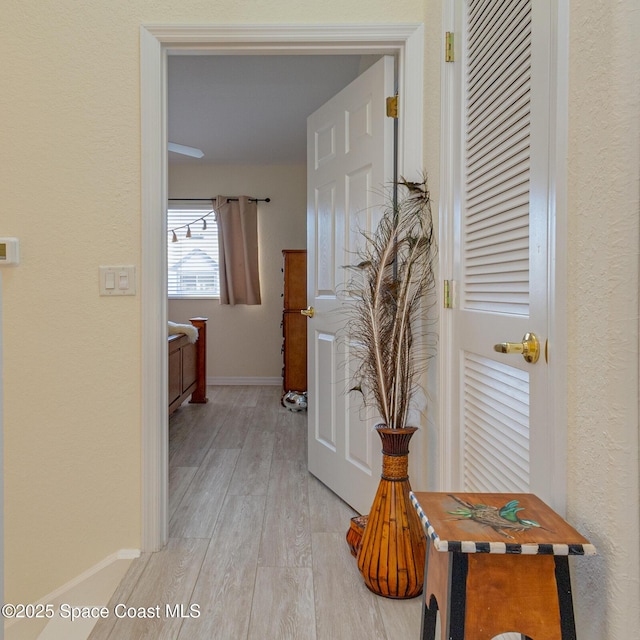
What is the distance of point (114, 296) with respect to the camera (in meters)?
2.09

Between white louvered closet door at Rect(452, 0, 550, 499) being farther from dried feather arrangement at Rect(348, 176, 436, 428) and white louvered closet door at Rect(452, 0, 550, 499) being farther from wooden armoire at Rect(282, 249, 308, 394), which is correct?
wooden armoire at Rect(282, 249, 308, 394)

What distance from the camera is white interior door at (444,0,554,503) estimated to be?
3.83 feet

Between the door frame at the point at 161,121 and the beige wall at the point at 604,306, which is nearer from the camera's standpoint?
the beige wall at the point at 604,306

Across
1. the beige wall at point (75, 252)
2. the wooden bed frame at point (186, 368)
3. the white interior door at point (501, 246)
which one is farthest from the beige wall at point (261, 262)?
the white interior door at point (501, 246)

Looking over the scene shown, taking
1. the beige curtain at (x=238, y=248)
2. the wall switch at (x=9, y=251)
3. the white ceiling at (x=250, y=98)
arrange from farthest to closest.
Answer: the beige curtain at (x=238, y=248)
the white ceiling at (x=250, y=98)
the wall switch at (x=9, y=251)

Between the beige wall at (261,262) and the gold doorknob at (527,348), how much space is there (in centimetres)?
522

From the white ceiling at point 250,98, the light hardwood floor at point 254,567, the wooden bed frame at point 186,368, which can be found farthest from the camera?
the wooden bed frame at point 186,368

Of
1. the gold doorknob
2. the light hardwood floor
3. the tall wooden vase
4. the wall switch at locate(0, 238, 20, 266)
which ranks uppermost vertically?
the wall switch at locate(0, 238, 20, 266)

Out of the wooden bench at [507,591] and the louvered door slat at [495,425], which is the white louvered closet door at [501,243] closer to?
the louvered door slat at [495,425]

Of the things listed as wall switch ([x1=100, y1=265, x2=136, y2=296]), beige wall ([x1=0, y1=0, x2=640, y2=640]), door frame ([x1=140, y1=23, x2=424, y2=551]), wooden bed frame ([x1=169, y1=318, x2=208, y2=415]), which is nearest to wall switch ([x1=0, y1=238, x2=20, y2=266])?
beige wall ([x1=0, y1=0, x2=640, y2=640])

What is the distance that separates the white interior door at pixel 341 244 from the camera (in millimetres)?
2314

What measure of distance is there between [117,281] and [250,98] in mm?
2663

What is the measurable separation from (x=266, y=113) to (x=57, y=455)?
3378 mm

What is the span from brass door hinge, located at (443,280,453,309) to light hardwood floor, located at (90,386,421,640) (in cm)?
96
